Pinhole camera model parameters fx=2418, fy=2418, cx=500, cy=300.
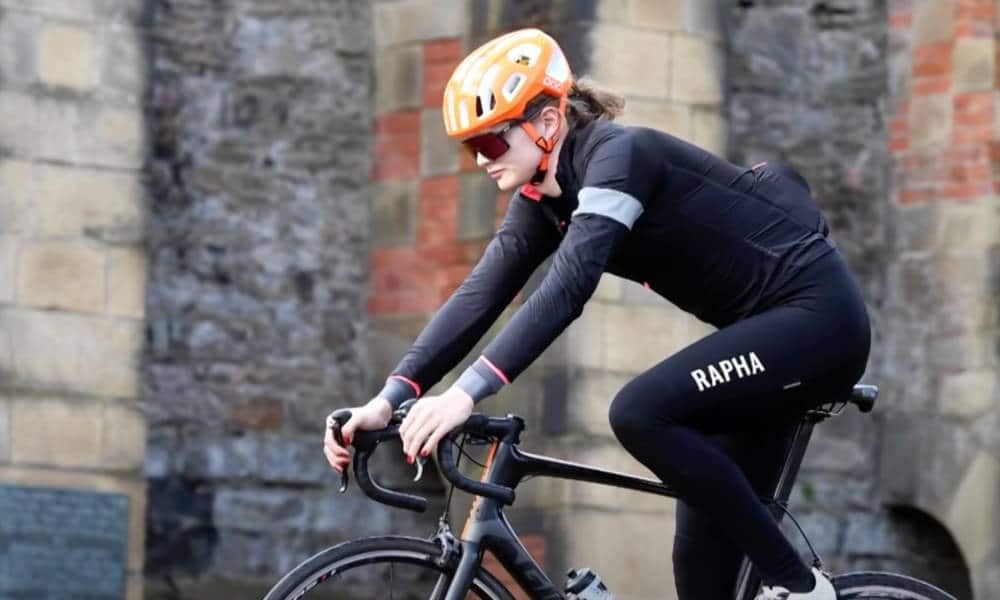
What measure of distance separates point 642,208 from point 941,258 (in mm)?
5158

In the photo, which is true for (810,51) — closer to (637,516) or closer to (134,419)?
(637,516)

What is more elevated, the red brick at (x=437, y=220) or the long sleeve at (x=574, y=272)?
the long sleeve at (x=574, y=272)

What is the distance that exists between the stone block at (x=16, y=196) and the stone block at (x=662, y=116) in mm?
2316

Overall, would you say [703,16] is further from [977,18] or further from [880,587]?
[880,587]

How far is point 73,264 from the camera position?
28.7 ft

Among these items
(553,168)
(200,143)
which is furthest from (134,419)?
(553,168)

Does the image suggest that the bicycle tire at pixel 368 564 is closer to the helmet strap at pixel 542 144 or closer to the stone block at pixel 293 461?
the helmet strap at pixel 542 144

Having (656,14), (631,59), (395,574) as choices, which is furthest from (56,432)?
(395,574)

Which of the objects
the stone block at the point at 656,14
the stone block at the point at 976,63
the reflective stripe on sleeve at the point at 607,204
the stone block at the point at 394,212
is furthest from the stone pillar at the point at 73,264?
the reflective stripe on sleeve at the point at 607,204

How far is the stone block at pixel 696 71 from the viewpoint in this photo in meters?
9.59

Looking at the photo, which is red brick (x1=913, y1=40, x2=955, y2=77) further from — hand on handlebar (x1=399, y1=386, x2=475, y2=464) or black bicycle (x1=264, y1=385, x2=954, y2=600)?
hand on handlebar (x1=399, y1=386, x2=475, y2=464)

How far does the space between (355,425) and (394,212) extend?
4.84 m

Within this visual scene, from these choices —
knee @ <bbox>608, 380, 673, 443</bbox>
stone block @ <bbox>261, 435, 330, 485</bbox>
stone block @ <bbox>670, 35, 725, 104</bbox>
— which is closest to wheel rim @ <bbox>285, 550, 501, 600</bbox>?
knee @ <bbox>608, 380, 673, 443</bbox>

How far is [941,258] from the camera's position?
10234 mm
